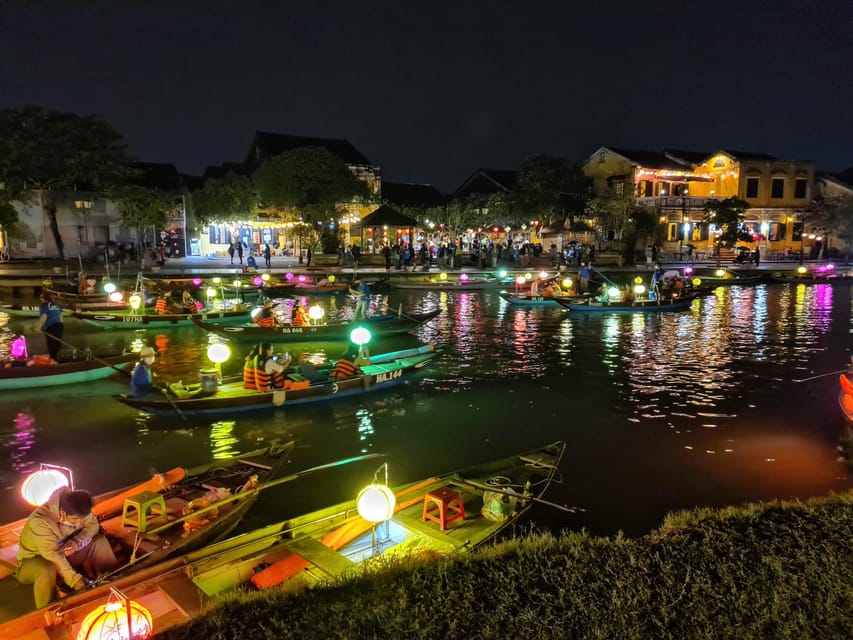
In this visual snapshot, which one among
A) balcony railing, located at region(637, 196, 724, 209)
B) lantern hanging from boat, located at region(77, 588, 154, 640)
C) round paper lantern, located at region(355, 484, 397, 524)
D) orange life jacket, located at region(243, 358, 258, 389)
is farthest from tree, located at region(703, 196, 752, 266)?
lantern hanging from boat, located at region(77, 588, 154, 640)

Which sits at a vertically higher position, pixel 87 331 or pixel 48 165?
pixel 48 165

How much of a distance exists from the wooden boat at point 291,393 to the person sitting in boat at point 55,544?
568cm

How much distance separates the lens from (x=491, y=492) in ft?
23.1

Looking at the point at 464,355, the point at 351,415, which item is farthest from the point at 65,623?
the point at 464,355

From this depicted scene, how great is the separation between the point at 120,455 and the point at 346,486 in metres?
4.11

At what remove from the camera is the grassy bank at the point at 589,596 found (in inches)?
175

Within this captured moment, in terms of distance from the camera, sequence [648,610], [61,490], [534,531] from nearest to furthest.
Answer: [648,610] < [61,490] < [534,531]

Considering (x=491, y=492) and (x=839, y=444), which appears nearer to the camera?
(x=491, y=492)

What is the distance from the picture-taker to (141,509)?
6.23m

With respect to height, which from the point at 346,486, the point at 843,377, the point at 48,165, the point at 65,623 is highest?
the point at 48,165

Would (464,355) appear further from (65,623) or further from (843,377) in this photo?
(65,623)

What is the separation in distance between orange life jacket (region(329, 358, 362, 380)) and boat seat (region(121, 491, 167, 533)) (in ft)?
21.0

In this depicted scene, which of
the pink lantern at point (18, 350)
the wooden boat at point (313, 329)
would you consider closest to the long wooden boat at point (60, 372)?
the pink lantern at point (18, 350)

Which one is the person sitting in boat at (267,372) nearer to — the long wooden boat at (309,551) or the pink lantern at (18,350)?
the long wooden boat at (309,551)
